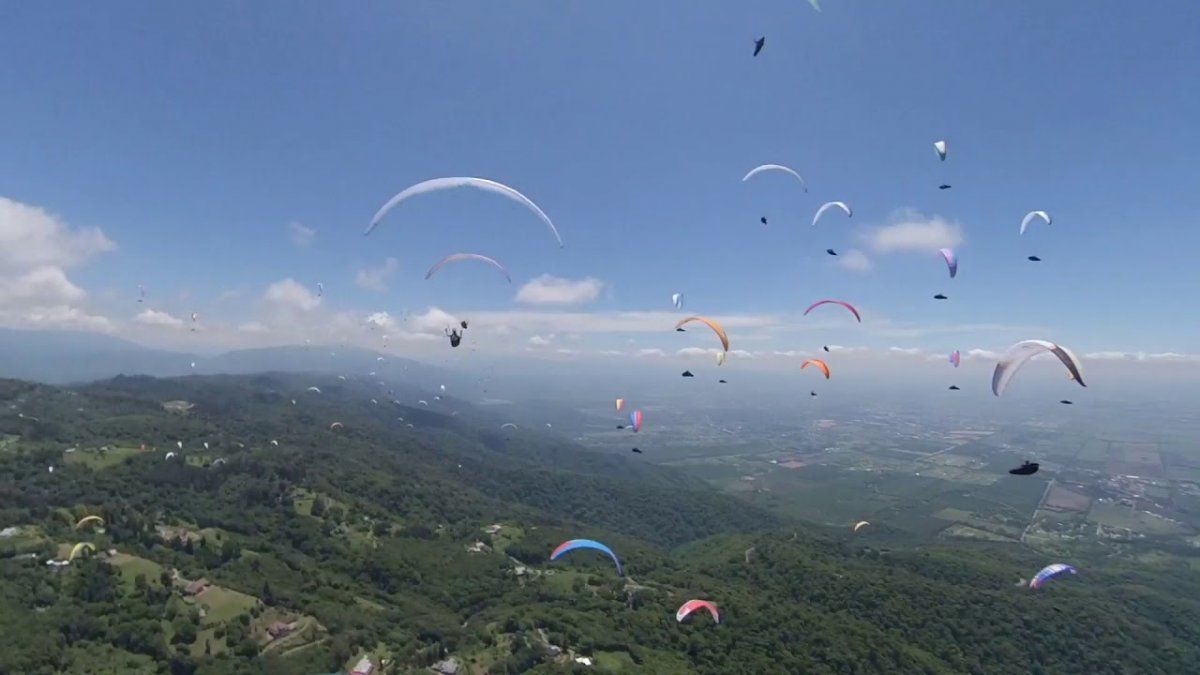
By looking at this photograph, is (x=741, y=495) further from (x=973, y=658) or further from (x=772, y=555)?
(x=973, y=658)

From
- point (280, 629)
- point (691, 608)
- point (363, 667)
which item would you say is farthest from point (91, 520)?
point (691, 608)

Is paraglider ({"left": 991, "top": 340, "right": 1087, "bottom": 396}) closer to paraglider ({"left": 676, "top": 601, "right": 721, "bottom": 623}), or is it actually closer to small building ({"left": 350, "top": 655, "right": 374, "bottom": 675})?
paraglider ({"left": 676, "top": 601, "right": 721, "bottom": 623})

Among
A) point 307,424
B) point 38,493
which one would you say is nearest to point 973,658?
point 38,493

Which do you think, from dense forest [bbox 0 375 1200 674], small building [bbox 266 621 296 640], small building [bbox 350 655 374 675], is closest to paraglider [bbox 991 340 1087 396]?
dense forest [bbox 0 375 1200 674]

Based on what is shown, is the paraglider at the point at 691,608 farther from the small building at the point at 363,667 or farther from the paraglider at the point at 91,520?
the paraglider at the point at 91,520

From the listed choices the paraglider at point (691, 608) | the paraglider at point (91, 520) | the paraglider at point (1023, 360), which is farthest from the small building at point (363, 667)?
the paraglider at point (1023, 360)

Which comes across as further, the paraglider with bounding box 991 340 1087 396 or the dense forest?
the dense forest
